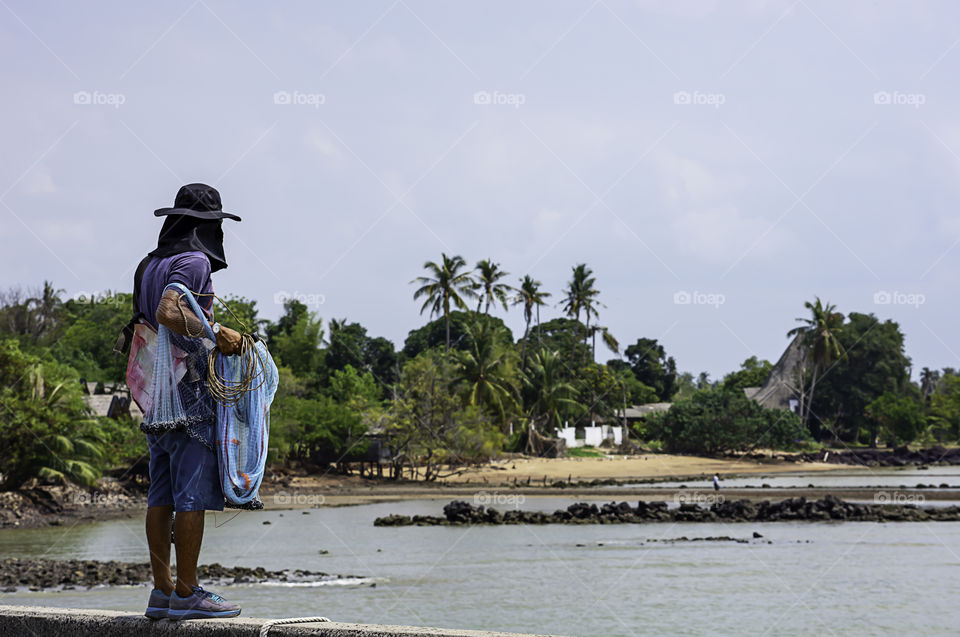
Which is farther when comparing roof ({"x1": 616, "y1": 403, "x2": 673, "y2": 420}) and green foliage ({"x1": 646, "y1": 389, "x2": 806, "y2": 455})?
roof ({"x1": 616, "y1": 403, "x2": 673, "y2": 420})

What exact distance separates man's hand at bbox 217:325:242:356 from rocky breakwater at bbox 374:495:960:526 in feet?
100

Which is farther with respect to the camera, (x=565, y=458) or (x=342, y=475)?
(x=565, y=458)

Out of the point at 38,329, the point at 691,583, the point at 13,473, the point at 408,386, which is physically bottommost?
the point at 691,583

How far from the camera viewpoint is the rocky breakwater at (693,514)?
111 ft

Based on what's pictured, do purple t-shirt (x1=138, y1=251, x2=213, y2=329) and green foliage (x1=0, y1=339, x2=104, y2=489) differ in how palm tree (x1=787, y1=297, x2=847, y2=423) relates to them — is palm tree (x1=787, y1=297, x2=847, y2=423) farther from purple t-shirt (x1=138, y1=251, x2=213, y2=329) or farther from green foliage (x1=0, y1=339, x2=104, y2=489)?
purple t-shirt (x1=138, y1=251, x2=213, y2=329)

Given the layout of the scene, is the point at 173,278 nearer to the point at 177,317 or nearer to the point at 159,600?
the point at 177,317

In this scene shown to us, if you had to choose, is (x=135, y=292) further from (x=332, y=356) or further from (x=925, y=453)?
(x=925, y=453)

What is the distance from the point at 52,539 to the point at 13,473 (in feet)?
17.7

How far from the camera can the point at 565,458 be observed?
6141cm

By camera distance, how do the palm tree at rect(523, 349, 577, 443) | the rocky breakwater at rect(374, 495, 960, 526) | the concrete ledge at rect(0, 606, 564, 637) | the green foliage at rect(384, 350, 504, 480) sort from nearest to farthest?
the concrete ledge at rect(0, 606, 564, 637), the rocky breakwater at rect(374, 495, 960, 526), the green foliage at rect(384, 350, 504, 480), the palm tree at rect(523, 349, 577, 443)

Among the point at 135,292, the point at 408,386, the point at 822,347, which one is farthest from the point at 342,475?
the point at 135,292

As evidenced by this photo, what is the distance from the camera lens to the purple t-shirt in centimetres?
405

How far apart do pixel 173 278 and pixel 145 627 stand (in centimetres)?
139

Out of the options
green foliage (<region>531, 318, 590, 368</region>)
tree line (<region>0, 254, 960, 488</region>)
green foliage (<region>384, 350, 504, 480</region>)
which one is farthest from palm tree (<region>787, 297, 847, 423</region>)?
green foliage (<region>384, 350, 504, 480</region>)
